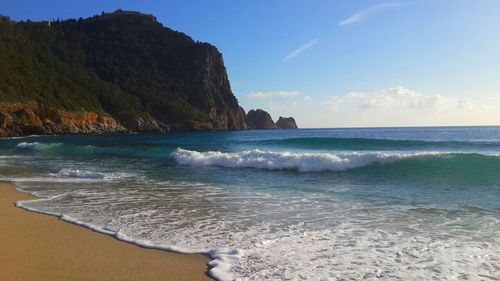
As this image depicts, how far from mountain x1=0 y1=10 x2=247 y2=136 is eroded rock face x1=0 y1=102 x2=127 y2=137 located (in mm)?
167

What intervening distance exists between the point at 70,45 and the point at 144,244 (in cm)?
14490

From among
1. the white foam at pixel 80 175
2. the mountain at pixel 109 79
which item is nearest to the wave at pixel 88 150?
the white foam at pixel 80 175

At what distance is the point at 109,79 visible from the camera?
130625 millimetres

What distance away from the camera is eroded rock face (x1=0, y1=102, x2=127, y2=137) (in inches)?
2762

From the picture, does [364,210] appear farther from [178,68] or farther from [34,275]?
[178,68]

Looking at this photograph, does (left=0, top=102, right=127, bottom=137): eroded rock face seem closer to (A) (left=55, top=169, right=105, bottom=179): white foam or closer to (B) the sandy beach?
(A) (left=55, top=169, right=105, bottom=179): white foam

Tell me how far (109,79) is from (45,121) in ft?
183

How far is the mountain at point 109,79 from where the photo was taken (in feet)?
265

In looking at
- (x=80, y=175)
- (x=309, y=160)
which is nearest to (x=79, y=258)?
(x=80, y=175)

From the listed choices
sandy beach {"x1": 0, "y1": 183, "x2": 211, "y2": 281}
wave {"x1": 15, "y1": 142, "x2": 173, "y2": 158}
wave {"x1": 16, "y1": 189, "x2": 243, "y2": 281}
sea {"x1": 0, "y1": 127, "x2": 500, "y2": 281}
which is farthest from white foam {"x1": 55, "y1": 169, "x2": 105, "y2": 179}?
wave {"x1": 15, "y1": 142, "x2": 173, "y2": 158}

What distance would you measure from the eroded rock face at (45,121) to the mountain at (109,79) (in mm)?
167

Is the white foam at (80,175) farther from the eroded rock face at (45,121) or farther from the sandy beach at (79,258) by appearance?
the eroded rock face at (45,121)

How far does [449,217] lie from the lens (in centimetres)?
809

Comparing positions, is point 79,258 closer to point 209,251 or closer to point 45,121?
point 209,251
